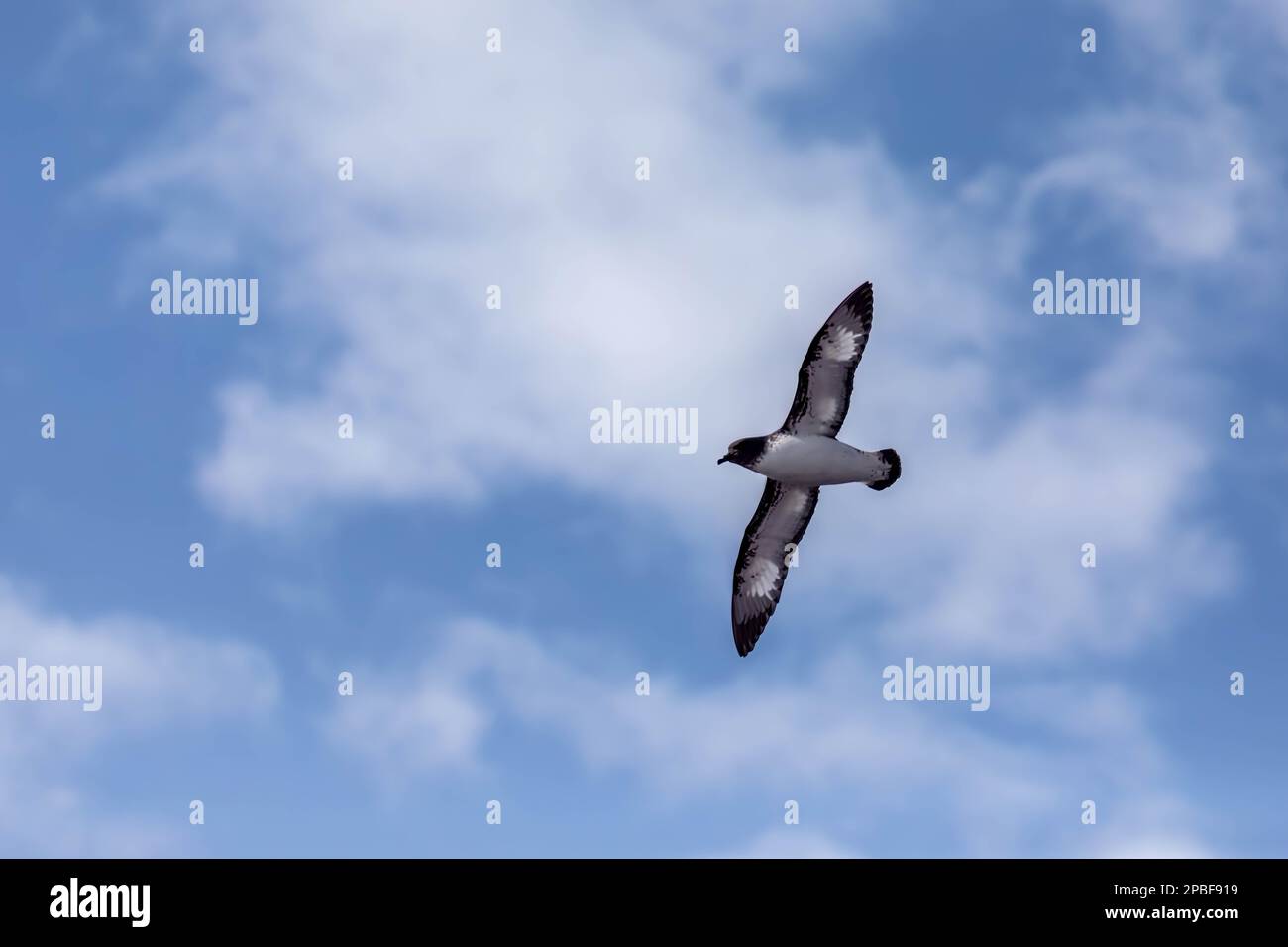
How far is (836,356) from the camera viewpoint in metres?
24.5

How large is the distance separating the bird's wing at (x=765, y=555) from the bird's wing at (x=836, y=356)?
95.6 inches

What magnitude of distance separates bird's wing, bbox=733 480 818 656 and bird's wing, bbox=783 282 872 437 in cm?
243

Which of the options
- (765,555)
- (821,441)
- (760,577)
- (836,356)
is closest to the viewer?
(836,356)

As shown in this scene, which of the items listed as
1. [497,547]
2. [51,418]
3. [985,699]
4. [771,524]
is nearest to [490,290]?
[497,547]

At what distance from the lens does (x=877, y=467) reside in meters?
25.0

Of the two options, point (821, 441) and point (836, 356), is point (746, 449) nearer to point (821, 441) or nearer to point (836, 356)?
point (821, 441)

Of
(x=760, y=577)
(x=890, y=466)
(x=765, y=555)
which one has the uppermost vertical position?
(x=890, y=466)

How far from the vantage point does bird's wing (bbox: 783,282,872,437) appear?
2448 centimetres

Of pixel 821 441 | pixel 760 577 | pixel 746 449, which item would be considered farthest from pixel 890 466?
pixel 760 577

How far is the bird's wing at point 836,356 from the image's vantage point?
2448 centimetres

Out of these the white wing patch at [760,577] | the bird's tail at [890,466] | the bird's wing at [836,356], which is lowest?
the white wing patch at [760,577]

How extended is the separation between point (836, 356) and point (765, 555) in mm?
5216

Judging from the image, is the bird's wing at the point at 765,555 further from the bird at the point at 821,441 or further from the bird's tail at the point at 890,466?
the bird's tail at the point at 890,466

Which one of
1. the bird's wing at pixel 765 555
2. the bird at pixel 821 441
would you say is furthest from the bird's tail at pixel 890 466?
the bird's wing at pixel 765 555
